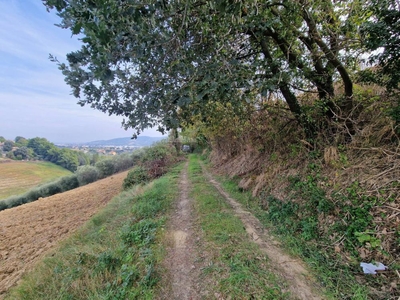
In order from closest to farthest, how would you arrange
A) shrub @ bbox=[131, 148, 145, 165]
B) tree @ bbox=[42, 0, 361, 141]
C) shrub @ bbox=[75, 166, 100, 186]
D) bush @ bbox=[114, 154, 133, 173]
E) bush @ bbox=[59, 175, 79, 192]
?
tree @ bbox=[42, 0, 361, 141]
bush @ bbox=[59, 175, 79, 192]
shrub @ bbox=[75, 166, 100, 186]
bush @ bbox=[114, 154, 133, 173]
shrub @ bbox=[131, 148, 145, 165]

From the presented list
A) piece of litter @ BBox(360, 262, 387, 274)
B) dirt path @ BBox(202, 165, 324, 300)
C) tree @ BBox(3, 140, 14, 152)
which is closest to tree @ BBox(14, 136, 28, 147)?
tree @ BBox(3, 140, 14, 152)

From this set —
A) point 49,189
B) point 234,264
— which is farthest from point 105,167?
point 234,264

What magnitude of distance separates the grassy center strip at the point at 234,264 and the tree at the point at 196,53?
2.11 m

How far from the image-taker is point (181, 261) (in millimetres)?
2797

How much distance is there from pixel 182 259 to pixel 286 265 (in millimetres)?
1503

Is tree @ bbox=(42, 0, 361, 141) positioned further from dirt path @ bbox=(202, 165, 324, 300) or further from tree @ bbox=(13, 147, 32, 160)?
tree @ bbox=(13, 147, 32, 160)

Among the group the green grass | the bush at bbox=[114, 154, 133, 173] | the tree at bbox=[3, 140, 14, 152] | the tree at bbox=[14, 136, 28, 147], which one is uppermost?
the tree at bbox=[14, 136, 28, 147]

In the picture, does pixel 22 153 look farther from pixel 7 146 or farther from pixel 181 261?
pixel 181 261

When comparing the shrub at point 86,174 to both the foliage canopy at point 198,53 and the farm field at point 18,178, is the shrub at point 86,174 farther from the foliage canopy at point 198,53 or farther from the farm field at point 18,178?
the foliage canopy at point 198,53

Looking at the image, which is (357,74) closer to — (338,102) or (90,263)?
(338,102)

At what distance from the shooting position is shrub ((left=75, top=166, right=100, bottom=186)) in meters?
17.9

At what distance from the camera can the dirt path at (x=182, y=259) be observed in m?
2.24

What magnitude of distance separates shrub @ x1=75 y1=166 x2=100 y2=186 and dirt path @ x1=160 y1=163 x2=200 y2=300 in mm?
16978

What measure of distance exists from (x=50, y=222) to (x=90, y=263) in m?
6.08
